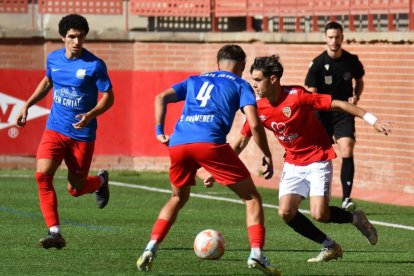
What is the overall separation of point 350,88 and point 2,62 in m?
9.30

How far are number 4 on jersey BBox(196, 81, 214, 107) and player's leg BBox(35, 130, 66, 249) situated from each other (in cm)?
233

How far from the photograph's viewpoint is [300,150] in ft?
39.9

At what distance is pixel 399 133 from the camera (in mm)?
19531

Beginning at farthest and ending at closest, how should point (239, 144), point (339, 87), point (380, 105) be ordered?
point (380, 105)
point (339, 87)
point (239, 144)

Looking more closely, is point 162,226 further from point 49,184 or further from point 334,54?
point 334,54

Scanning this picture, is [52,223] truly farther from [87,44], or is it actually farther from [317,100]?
[87,44]

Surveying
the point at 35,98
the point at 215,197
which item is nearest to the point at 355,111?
the point at 35,98

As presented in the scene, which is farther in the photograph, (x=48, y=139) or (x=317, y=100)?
(x=48, y=139)

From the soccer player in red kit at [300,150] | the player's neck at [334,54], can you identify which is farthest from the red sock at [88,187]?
the player's neck at [334,54]

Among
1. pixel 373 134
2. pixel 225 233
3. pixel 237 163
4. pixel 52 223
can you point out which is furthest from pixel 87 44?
pixel 237 163

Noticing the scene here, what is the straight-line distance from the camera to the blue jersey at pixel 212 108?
1088 cm

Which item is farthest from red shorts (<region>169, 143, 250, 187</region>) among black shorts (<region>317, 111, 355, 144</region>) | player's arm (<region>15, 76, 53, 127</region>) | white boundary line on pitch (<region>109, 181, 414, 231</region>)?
black shorts (<region>317, 111, 355, 144</region>)

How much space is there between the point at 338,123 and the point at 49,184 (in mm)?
5247

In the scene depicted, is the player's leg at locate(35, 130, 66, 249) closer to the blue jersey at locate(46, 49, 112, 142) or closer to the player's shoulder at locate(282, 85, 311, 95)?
the blue jersey at locate(46, 49, 112, 142)
